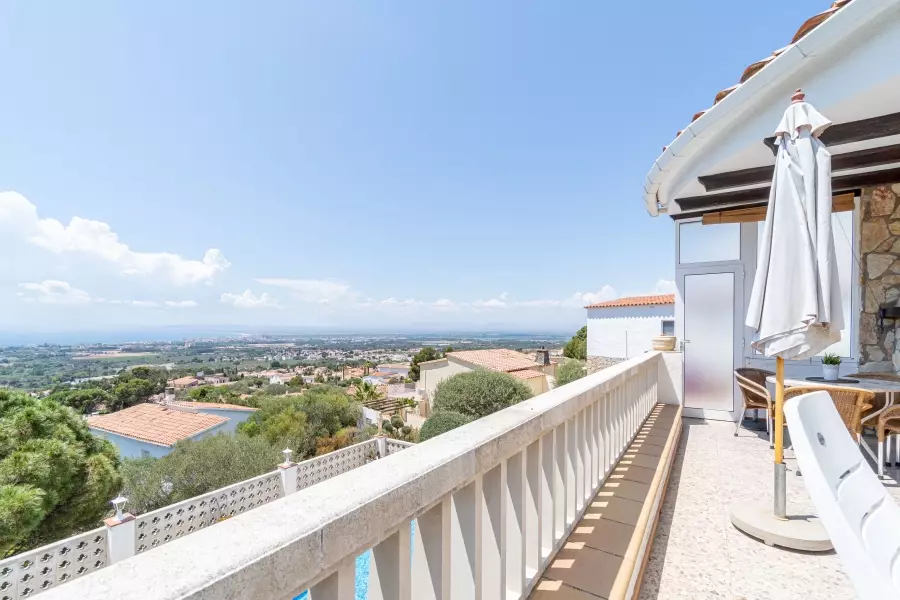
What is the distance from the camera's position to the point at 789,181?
234 cm

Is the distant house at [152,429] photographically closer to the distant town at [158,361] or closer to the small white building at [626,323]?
the distant town at [158,361]

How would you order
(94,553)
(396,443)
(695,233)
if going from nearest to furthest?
1. (695,233)
2. (94,553)
3. (396,443)

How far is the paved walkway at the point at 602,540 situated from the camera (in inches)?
61.7

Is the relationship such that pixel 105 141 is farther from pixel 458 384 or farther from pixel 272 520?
pixel 272 520

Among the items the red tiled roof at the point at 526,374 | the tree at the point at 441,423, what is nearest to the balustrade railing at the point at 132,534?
the tree at the point at 441,423

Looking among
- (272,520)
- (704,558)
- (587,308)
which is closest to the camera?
(272,520)

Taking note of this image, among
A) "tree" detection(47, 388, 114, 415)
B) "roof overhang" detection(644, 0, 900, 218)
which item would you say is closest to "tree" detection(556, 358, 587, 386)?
"roof overhang" detection(644, 0, 900, 218)

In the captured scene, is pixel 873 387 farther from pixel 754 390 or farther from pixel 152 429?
pixel 152 429

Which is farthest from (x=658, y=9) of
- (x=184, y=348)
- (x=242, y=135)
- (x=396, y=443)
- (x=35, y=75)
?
(x=184, y=348)

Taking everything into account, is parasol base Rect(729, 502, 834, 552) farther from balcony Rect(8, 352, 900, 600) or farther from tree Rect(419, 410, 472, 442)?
tree Rect(419, 410, 472, 442)

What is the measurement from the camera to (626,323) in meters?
20.2

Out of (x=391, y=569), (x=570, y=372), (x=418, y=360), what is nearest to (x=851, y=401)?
(x=391, y=569)

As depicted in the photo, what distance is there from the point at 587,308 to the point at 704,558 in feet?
69.8

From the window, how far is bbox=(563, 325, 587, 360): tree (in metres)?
22.6
